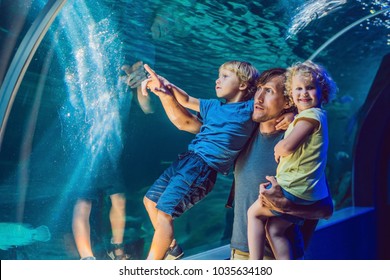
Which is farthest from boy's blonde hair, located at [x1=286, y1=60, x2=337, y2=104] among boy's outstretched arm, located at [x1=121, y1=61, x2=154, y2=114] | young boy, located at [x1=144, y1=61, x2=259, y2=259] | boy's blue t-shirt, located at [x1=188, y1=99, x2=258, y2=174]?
boy's outstretched arm, located at [x1=121, y1=61, x2=154, y2=114]

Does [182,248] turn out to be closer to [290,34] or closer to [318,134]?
[318,134]

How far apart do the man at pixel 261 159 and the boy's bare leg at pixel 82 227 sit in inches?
42.4

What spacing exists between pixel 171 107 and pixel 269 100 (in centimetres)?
88

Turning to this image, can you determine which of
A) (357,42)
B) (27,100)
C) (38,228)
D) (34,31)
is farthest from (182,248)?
(357,42)

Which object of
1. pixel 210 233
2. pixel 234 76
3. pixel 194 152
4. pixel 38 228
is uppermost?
pixel 234 76

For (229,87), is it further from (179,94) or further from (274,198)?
(274,198)

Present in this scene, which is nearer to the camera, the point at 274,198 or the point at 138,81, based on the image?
the point at 138,81

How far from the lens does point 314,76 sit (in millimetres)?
4145

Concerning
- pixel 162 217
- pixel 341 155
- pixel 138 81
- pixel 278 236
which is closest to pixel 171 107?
pixel 138 81

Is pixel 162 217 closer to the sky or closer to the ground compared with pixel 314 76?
closer to the ground

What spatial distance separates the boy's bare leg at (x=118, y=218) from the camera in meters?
4.03

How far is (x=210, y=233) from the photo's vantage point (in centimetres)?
508

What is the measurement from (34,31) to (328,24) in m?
3.27

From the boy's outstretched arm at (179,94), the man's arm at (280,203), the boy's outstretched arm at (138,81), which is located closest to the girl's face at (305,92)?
the man's arm at (280,203)
